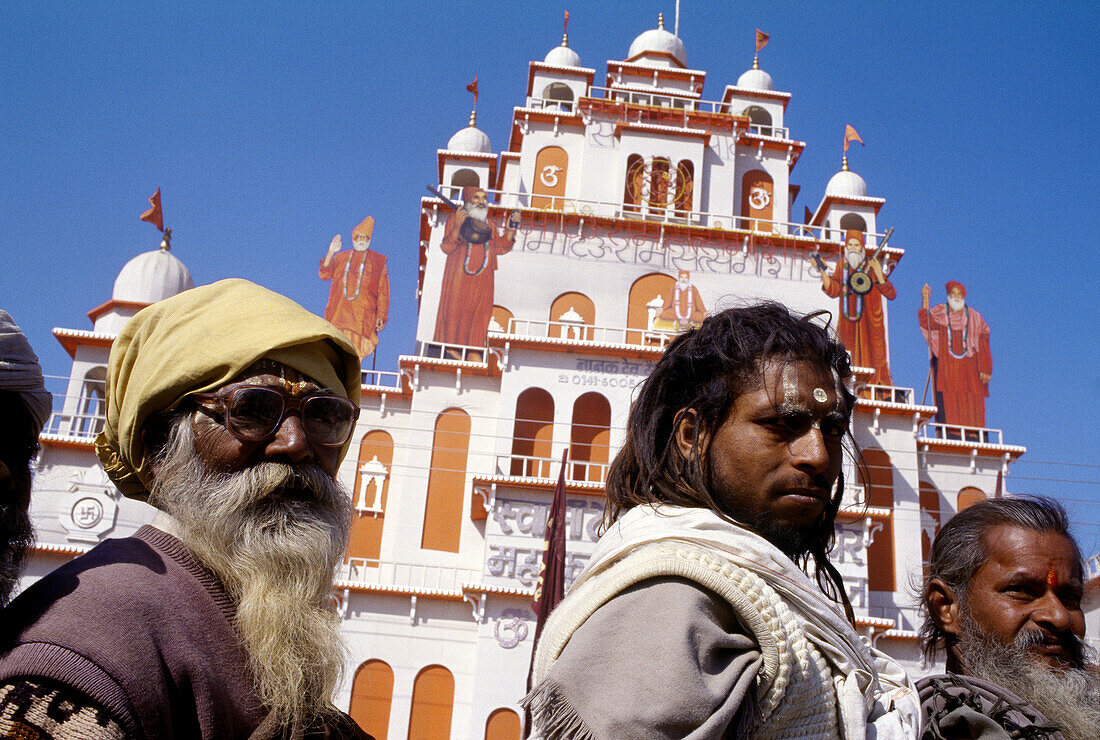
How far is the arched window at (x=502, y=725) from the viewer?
52.3 ft

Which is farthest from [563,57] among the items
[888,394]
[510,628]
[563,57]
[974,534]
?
[974,534]

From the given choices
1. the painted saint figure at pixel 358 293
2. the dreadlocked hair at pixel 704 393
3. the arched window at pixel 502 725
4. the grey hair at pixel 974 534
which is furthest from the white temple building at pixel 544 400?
the dreadlocked hair at pixel 704 393

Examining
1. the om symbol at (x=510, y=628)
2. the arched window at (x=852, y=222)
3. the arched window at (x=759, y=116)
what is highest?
the arched window at (x=759, y=116)

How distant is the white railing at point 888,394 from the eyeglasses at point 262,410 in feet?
63.8

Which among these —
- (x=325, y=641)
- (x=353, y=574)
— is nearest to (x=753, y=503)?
(x=325, y=641)

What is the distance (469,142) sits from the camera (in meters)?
27.1

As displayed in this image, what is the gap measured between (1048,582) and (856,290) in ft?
69.7

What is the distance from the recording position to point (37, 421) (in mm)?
2123

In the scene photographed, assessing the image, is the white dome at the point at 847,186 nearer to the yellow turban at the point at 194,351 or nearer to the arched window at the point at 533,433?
the arched window at the point at 533,433

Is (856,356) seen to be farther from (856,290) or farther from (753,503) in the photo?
(753,503)

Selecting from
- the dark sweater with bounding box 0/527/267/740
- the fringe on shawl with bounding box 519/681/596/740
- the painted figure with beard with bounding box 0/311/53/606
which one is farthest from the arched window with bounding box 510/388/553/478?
the fringe on shawl with bounding box 519/681/596/740

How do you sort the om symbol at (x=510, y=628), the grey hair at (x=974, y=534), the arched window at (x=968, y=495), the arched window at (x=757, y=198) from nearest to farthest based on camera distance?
the grey hair at (x=974, y=534)
the om symbol at (x=510, y=628)
the arched window at (x=968, y=495)
the arched window at (x=757, y=198)

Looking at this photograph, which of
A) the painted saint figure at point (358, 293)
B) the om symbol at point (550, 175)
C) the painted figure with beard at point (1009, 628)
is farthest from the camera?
the om symbol at point (550, 175)

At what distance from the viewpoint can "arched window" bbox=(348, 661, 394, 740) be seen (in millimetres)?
16531
